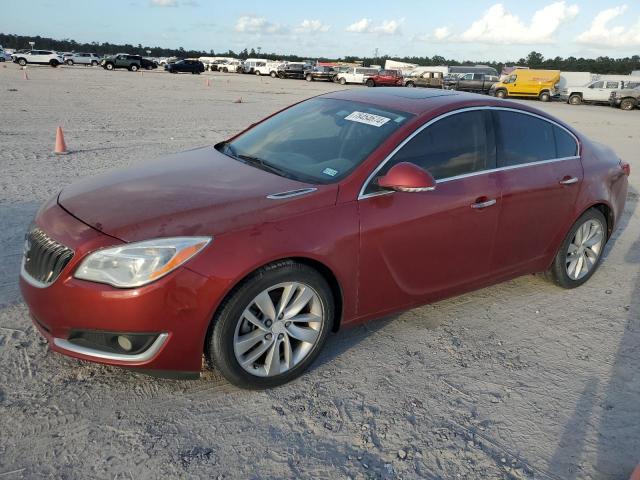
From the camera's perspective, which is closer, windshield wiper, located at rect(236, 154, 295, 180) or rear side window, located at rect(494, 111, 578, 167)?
windshield wiper, located at rect(236, 154, 295, 180)

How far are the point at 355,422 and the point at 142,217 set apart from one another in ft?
5.16

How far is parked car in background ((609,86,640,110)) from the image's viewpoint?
3334 cm

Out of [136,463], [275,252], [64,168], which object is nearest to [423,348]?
[275,252]

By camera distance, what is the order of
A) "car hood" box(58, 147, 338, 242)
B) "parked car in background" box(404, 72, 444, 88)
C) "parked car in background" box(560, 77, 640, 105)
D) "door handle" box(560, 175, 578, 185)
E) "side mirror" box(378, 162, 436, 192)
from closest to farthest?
"car hood" box(58, 147, 338, 242) < "side mirror" box(378, 162, 436, 192) < "door handle" box(560, 175, 578, 185) < "parked car in background" box(560, 77, 640, 105) < "parked car in background" box(404, 72, 444, 88)

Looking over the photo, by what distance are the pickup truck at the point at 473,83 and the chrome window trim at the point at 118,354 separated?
40.5 meters

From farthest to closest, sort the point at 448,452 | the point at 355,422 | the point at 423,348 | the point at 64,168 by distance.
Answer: the point at 64,168
the point at 423,348
the point at 355,422
the point at 448,452

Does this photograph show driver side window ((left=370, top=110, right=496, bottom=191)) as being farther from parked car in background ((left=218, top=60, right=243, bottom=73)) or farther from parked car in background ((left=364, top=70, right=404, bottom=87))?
parked car in background ((left=218, top=60, right=243, bottom=73))

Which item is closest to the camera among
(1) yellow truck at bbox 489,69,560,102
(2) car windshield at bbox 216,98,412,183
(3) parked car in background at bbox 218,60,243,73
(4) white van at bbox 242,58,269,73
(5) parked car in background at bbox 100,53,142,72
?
(2) car windshield at bbox 216,98,412,183

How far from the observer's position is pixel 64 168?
26.0ft

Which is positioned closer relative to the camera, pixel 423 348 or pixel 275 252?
pixel 275 252

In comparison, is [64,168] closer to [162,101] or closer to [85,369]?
[85,369]

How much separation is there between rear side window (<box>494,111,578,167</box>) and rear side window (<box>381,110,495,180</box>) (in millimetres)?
143

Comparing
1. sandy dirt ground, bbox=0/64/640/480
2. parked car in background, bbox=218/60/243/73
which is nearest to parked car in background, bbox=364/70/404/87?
parked car in background, bbox=218/60/243/73

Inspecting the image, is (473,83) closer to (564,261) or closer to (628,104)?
(628,104)
